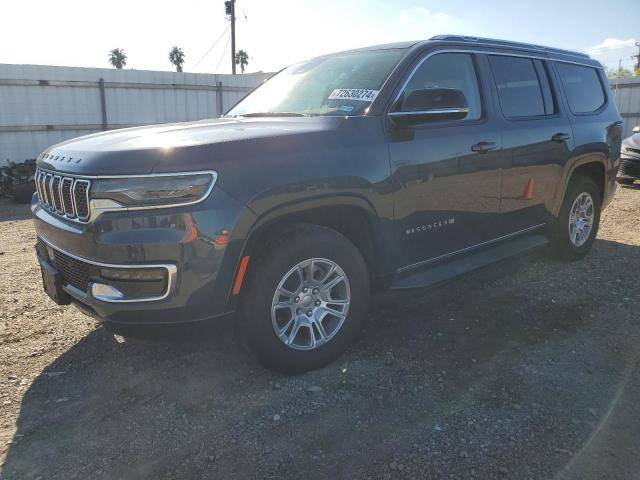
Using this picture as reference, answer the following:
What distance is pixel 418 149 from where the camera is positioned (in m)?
3.45

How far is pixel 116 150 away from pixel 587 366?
10.1ft

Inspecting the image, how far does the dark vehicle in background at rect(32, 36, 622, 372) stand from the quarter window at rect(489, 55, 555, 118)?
19 millimetres

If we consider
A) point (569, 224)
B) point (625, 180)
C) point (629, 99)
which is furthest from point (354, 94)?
point (629, 99)

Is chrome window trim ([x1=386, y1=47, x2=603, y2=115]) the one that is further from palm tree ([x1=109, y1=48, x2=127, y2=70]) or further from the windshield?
palm tree ([x1=109, y1=48, x2=127, y2=70])

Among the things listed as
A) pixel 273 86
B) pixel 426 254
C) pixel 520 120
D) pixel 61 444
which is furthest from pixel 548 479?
pixel 273 86

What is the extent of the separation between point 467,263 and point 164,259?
92.5 inches

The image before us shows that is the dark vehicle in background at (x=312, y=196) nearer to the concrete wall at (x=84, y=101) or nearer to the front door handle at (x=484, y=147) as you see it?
the front door handle at (x=484, y=147)

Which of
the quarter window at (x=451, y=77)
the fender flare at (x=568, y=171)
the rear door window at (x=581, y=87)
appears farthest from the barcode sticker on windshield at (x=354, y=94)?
the rear door window at (x=581, y=87)

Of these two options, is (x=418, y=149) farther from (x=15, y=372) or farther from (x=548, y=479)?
(x=15, y=372)

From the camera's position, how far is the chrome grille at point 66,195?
2711 millimetres

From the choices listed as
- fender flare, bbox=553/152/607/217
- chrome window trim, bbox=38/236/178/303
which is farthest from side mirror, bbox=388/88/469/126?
fender flare, bbox=553/152/607/217

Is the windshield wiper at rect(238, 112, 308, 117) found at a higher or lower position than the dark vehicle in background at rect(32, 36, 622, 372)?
higher

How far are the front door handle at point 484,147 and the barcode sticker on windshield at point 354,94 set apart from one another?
91 cm

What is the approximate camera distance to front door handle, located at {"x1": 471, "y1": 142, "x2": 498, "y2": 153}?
3839 millimetres
